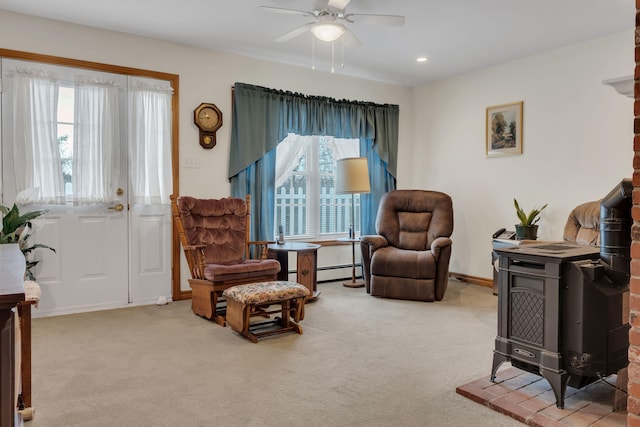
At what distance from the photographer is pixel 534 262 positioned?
2.32 meters

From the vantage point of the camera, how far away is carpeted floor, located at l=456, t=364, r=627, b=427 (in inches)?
82.4

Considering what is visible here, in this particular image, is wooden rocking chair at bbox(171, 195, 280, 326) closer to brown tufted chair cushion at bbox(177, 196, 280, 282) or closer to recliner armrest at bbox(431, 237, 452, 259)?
brown tufted chair cushion at bbox(177, 196, 280, 282)

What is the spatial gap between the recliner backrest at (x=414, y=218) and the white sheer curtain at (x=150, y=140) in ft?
7.68

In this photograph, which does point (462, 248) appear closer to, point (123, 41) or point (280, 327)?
Result: point (280, 327)

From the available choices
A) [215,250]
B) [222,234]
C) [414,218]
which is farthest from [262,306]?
[414,218]

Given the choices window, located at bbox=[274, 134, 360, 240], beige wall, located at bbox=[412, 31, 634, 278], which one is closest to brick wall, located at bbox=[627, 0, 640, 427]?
beige wall, located at bbox=[412, 31, 634, 278]

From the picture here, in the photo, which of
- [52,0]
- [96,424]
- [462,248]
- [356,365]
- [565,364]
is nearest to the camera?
[96,424]

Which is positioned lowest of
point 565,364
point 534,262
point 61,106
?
point 565,364

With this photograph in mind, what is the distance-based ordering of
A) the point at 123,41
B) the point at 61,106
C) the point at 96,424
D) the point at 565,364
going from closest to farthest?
the point at 96,424, the point at 565,364, the point at 61,106, the point at 123,41

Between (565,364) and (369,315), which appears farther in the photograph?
(369,315)

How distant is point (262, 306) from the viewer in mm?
3344

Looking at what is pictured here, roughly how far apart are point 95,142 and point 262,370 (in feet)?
8.56

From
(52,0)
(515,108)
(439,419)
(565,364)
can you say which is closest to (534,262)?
(565,364)

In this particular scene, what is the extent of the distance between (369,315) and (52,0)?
353 centimetres
